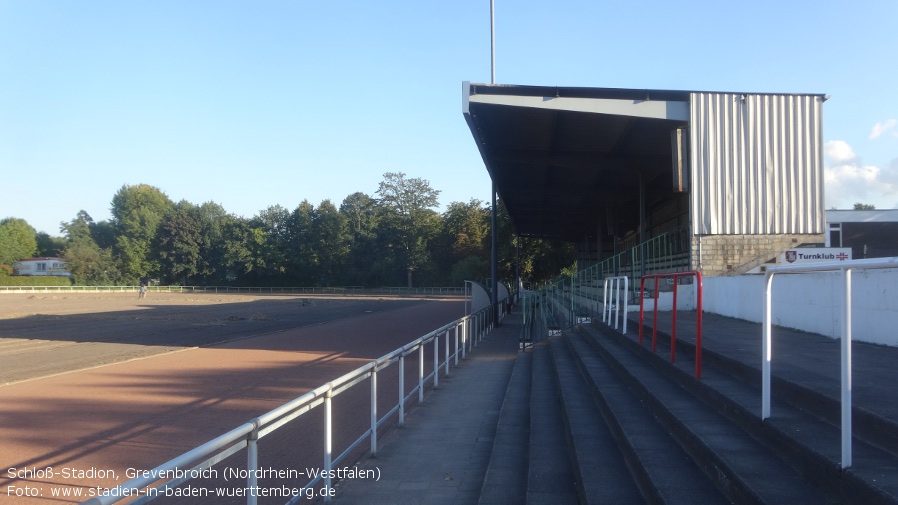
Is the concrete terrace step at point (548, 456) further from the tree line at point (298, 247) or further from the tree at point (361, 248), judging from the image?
the tree at point (361, 248)

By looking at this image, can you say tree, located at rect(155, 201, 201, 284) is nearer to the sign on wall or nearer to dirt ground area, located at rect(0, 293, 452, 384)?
dirt ground area, located at rect(0, 293, 452, 384)

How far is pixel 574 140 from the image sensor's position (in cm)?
1814

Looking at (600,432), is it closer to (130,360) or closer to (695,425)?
(695,425)

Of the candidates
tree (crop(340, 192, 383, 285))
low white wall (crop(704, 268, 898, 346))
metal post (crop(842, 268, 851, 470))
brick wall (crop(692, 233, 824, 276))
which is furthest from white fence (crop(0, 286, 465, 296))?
metal post (crop(842, 268, 851, 470))

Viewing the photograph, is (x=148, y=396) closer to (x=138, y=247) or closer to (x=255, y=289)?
(x=255, y=289)

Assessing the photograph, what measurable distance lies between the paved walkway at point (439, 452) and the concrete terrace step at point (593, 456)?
929 millimetres

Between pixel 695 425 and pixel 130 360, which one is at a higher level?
pixel 695 425

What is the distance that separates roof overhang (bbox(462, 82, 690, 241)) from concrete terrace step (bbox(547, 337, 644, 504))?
765 centimetres

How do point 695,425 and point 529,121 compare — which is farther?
point 529,121

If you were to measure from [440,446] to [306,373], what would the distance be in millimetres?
6422

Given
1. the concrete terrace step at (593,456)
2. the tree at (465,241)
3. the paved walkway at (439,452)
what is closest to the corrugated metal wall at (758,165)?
the paved walkway at (439,452)

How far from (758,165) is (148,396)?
12918 mm

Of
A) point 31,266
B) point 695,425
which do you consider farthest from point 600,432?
point 31,266

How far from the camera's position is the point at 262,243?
286 feet
